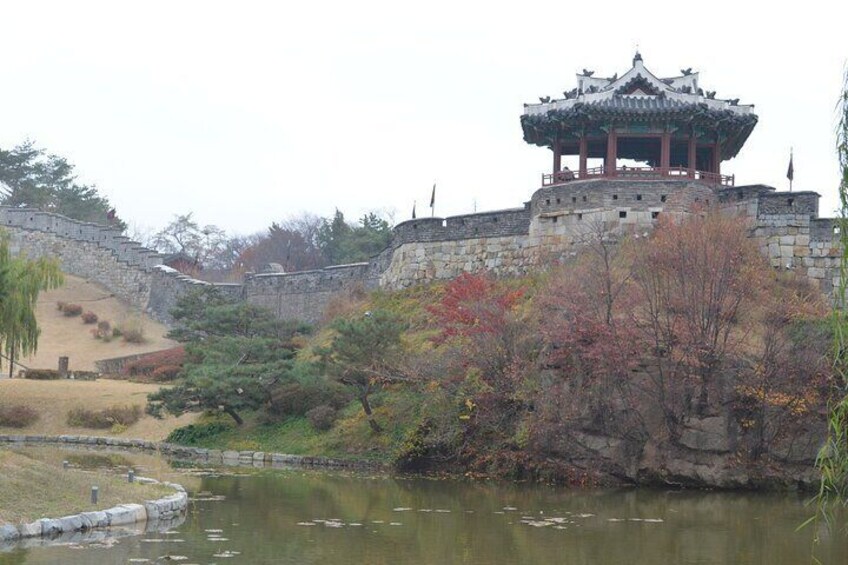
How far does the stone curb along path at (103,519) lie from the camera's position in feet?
48.3

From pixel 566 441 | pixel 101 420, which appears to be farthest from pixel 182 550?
pixel 101 420

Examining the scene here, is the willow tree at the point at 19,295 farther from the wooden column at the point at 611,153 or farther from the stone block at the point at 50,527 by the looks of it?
the stone block at the point at 50,527

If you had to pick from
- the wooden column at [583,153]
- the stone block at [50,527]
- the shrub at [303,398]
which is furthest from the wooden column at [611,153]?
the stone block at [50,527]

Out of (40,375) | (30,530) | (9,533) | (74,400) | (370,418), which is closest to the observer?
(9,533)

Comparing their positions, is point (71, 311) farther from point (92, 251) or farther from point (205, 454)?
point (205, 454)

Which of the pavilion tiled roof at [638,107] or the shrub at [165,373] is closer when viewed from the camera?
the pavilion tiled roof at [638,107]

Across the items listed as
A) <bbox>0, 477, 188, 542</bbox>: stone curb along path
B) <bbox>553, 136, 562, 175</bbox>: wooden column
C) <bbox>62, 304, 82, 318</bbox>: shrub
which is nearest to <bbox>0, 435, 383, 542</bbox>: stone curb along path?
<bbox>0, 477, 188, 542</bbox>: stone curb along path

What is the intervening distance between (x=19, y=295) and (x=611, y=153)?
17205mm

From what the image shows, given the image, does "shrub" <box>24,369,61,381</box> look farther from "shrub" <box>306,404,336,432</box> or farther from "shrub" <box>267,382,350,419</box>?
"shrub" <box>306,404,336,432</box>

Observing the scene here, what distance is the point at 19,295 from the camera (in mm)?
32250

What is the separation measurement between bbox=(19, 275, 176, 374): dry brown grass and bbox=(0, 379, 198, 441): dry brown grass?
4.14 m

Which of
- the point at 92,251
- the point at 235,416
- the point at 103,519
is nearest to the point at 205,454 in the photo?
the point at 235,416

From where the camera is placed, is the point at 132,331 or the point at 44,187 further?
the point at 44,187

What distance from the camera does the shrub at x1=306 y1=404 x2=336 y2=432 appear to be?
29266 millimetres
